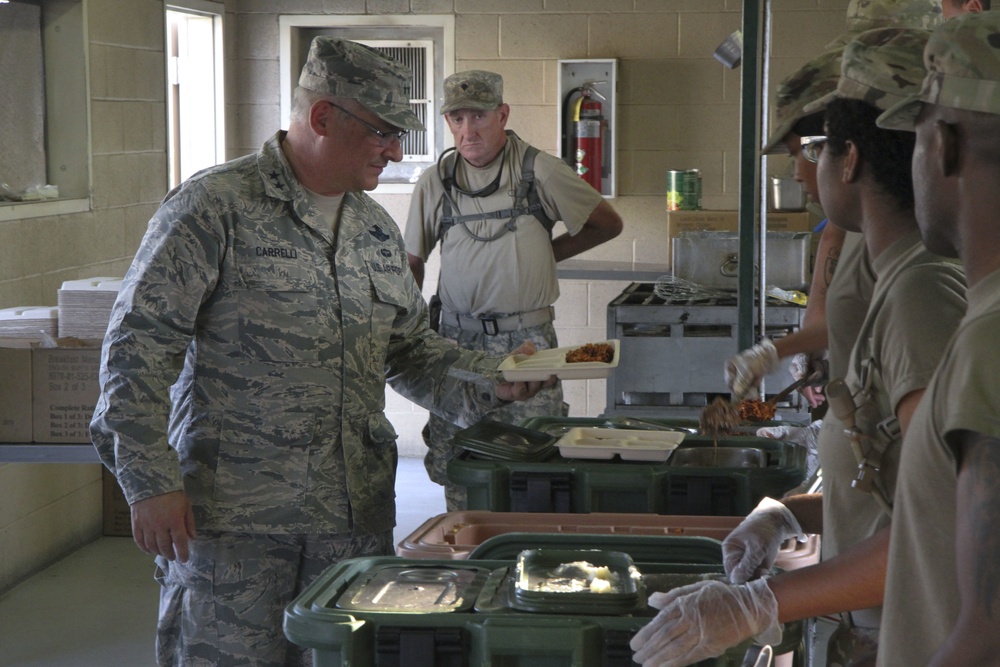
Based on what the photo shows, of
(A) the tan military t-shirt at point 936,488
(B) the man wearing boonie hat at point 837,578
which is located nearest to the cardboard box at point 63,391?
(B) the man wearing boonie hat at point 837,578

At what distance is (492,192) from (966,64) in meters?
3.33

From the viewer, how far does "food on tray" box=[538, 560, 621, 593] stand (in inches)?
69.7

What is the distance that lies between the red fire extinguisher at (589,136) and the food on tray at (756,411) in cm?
305

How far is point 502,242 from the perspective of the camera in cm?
434

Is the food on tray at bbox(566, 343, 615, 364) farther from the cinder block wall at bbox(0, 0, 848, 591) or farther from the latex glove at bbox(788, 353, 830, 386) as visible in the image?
the cinder block wall at bbox(0, 0, 848, 591)

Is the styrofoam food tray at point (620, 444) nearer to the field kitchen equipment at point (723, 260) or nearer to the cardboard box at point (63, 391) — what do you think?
the cardboard box at point (63, 391)

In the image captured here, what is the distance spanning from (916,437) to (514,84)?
5339 mm

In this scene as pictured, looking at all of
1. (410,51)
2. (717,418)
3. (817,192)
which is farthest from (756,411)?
(410,51)

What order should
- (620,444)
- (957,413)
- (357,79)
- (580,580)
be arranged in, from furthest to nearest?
(620,444), (357,79), (580,580), (957,413)

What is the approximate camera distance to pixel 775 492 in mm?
2512

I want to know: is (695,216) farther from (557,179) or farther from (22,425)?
(22,425)

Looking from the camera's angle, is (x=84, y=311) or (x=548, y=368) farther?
(x=84, y=311)

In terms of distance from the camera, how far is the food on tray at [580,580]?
1.77 meters

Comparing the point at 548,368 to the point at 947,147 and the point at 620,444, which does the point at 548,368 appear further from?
the point at 947,147
